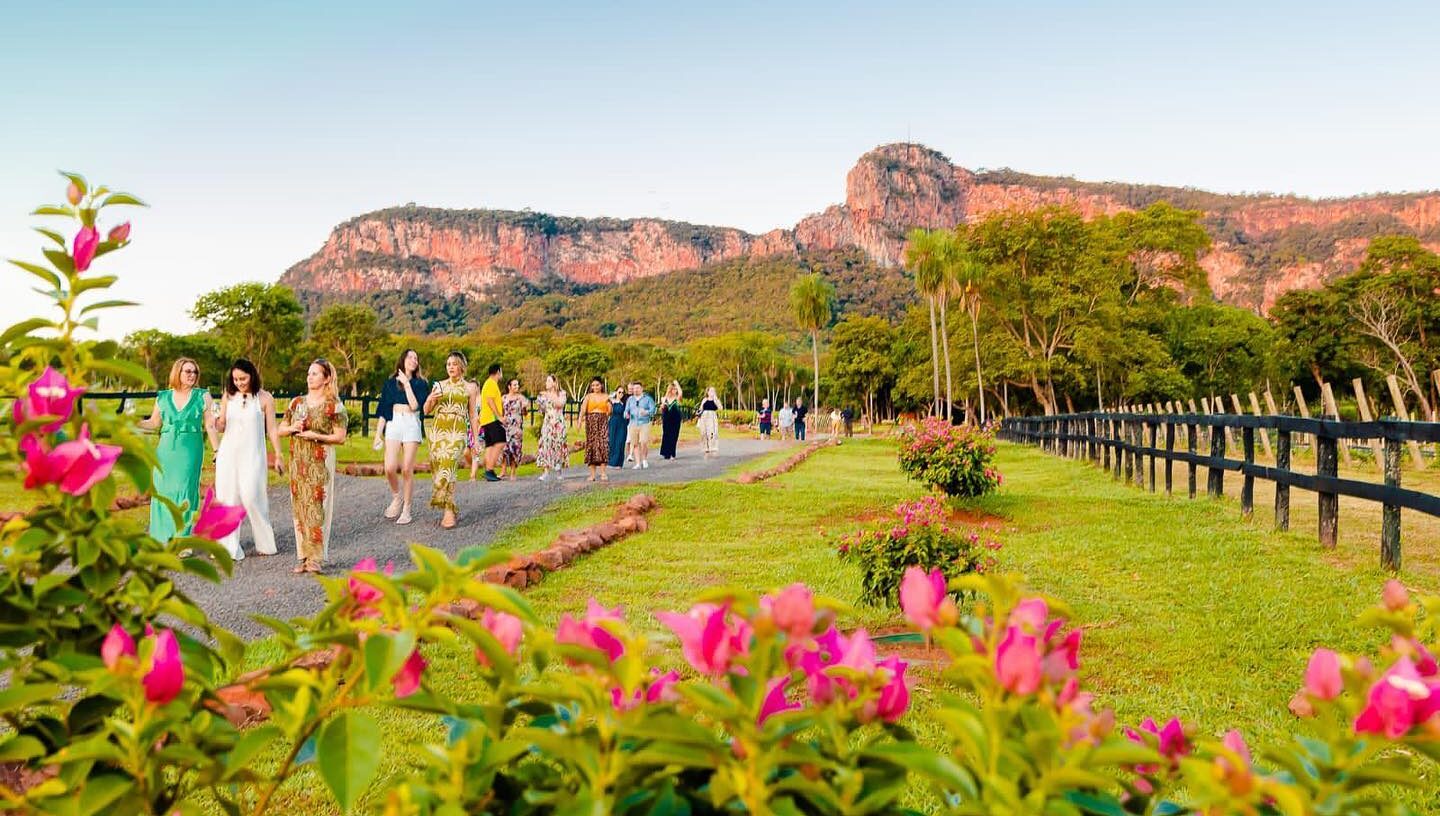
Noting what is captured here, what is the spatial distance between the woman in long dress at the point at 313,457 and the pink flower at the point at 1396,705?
8.48 metres

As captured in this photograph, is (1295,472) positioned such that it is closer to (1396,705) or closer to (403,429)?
(403,429)

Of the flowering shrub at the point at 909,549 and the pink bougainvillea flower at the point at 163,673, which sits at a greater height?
the pink bougainvillea flower at the point at 163,673

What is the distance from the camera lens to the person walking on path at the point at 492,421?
1589 cm

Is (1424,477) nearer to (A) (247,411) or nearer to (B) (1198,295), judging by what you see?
(A) (247,411)

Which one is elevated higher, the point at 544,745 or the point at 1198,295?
the point at 1198,295

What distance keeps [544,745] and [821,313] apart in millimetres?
58104

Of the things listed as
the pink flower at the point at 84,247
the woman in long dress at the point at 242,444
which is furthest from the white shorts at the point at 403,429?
the pink flower at the point at 84,247

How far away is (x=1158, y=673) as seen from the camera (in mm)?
→ 5043

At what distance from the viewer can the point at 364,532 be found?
35.3 feet

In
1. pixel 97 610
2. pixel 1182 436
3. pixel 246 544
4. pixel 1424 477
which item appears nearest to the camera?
pixel 97 610

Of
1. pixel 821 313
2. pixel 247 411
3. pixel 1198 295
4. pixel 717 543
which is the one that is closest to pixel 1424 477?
pixel 717 543

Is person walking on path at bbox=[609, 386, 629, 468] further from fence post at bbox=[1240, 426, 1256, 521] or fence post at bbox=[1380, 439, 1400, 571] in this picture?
fence post at bbox=[1380, 439, 1400, 571]

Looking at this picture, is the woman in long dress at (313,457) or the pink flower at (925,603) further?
the woman in long dress at (313,457)

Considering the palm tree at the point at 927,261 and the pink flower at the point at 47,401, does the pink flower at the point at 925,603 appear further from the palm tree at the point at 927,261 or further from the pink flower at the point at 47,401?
the palm tree at the point at 927,261
